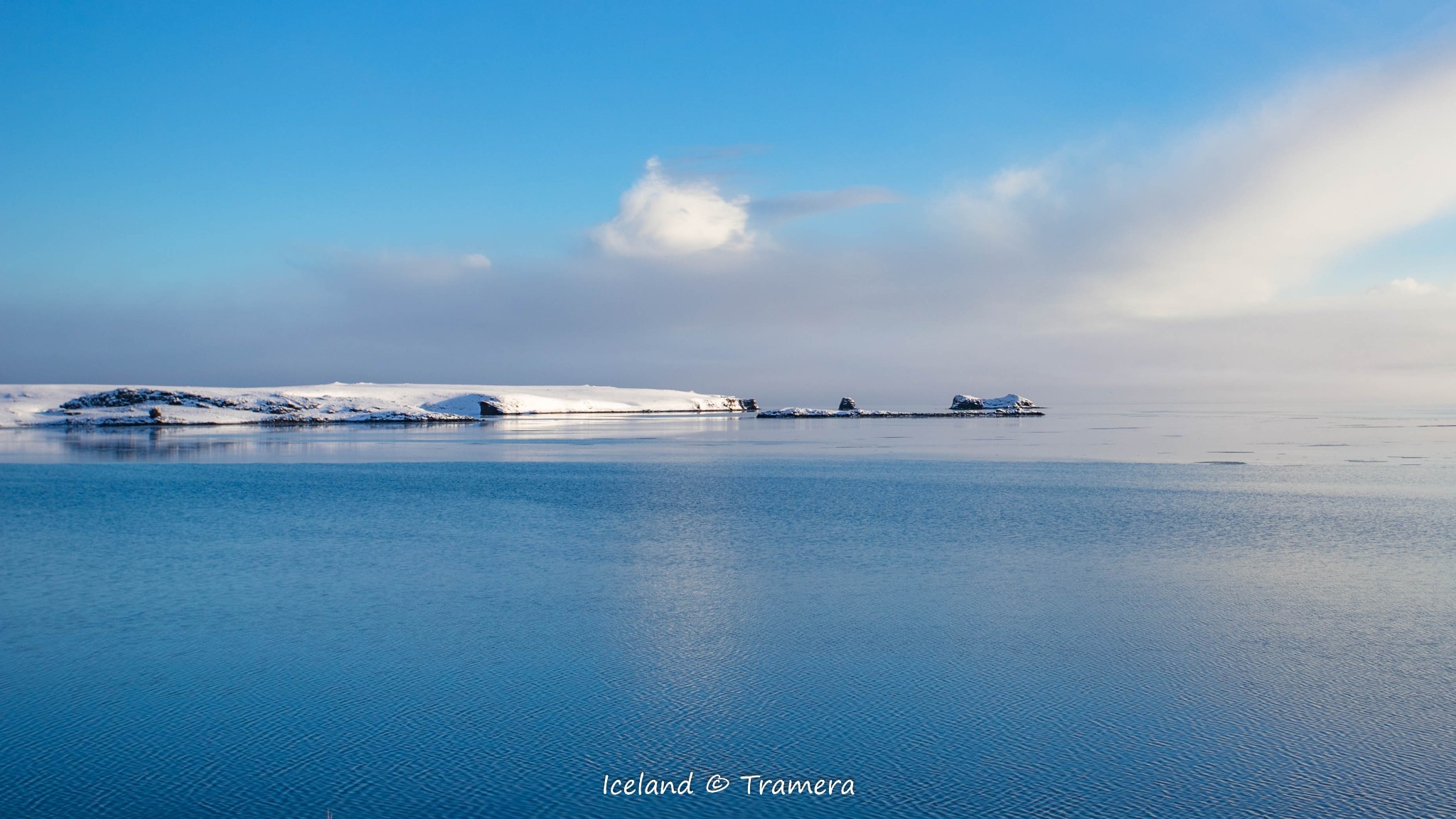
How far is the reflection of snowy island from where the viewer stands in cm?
6450

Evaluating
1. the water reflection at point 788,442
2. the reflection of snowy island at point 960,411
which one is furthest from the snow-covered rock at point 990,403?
the water reflection at point 788,442

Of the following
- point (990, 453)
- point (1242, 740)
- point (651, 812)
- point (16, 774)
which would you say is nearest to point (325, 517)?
point (16, 774)

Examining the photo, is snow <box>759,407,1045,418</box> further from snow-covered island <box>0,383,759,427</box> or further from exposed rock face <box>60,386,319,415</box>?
exposed rock face <box>60,386,319,415</box>

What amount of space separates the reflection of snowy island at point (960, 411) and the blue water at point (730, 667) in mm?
53494

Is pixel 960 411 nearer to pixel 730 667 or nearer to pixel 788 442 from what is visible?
pixel 788 442

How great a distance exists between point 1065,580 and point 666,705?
14.2ft

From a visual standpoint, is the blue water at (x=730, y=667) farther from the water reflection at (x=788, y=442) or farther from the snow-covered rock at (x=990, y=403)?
the snow-covered rock at (x=990, y=403)

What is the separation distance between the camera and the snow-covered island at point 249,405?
161ft

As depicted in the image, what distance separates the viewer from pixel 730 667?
17.1ft

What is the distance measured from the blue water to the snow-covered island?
44.9 m

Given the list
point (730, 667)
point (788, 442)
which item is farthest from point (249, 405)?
point (730, 667)

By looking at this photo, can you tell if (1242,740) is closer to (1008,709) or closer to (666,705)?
(1008,709)

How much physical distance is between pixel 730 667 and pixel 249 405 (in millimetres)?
58716

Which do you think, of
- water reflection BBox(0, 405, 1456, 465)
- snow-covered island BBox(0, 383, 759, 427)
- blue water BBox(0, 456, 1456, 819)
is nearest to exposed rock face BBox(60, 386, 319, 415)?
snow-covered island BBox(0, 383, 759, 427)
